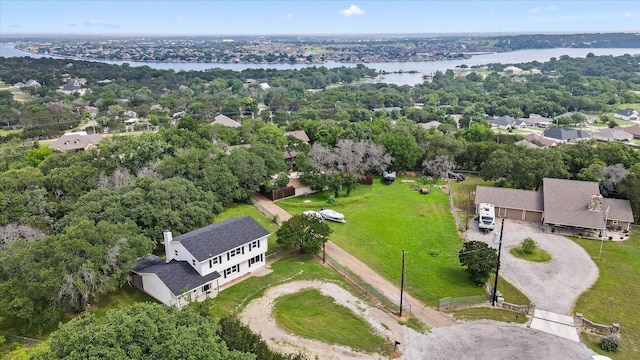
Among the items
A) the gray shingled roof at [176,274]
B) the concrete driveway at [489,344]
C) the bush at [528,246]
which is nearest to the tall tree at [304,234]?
the gray shingled roof at [176,274]

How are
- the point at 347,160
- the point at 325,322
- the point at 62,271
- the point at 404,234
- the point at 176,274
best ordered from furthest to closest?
the point at 347,160, the point at 404,234, the point at 176,274, the point at 325,322, the point at 62,271

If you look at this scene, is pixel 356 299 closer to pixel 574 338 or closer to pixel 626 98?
pixel 574 338

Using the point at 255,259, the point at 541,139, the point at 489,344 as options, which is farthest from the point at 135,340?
the point at 541,139

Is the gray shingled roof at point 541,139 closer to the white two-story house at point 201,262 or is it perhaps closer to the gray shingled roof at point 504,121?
the gray shingled roof at point 504,121

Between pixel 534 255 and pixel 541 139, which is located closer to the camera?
pixel 534 255

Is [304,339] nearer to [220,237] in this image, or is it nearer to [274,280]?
[274,280]

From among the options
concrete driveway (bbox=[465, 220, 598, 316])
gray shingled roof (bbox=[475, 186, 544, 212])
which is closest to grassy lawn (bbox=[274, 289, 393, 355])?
concrete driveway (bbox=[465, 220, 598, 316])
